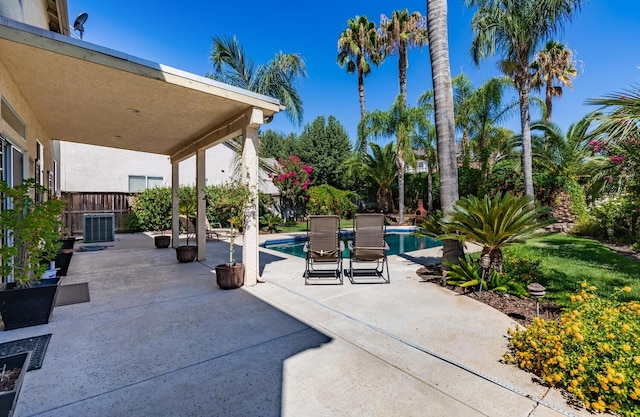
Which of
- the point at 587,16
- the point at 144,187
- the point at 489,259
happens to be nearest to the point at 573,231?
the point at 587,16

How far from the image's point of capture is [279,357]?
3.05 metres

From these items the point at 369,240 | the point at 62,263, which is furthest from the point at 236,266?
the point at 62,263

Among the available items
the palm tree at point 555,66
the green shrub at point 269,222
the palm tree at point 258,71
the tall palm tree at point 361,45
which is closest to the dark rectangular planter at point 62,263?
the green shrub at point 269,222

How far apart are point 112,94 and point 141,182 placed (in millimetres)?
12742

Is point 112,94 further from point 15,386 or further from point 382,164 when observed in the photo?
point 382,164

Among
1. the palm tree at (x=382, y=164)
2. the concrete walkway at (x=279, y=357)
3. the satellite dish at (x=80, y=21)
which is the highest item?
the satellite dish at (x=80, y=21)

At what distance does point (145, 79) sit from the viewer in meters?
4.32

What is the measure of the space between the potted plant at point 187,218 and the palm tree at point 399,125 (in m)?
10.1

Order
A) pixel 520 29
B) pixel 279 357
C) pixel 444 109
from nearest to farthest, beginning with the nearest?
pixel 279 357 < pixel 444 109 < pixel 520 29

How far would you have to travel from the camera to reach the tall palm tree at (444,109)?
5.90 metres

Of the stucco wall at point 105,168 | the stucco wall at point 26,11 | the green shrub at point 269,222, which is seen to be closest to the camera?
the stucco wall at point 26,11

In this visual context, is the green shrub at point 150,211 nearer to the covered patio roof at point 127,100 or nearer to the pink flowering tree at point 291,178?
the pink flowering tree at point 291,178

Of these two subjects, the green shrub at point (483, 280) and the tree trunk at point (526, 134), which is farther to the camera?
A: the tree trunk at point (526, 134)

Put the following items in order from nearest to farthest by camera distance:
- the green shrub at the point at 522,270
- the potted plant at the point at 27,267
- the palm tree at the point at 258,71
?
1. the potted plant at the point at 27,267
2. the green shrub at the point at 522,270
3. the palm tree at the point at 258,71
